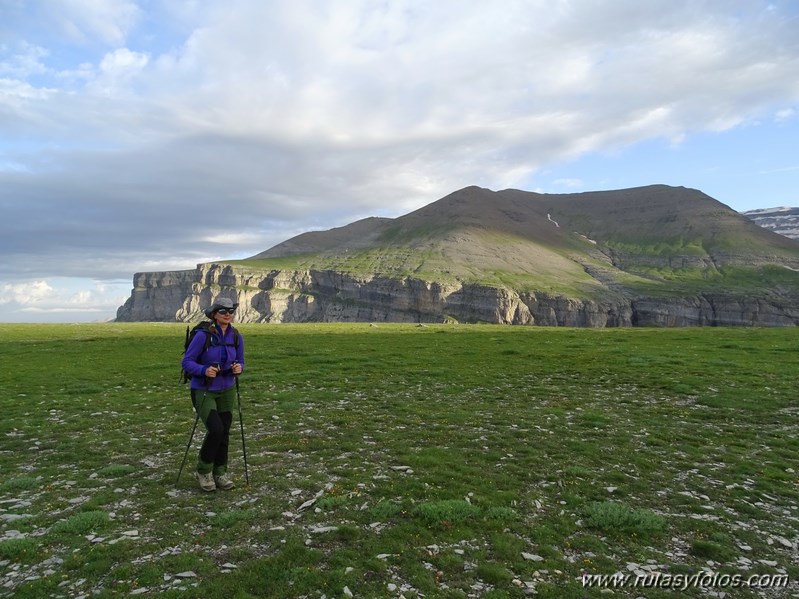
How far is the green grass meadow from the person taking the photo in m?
8.88

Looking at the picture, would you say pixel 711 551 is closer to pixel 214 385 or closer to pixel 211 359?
pixel 214 385

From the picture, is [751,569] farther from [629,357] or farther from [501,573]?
[629,357]

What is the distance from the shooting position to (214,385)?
43.9 ft

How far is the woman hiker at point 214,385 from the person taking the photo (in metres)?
13.0

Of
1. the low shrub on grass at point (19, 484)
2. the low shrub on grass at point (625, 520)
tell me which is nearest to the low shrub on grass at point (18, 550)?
the low shrub on grass at point (19, 484)

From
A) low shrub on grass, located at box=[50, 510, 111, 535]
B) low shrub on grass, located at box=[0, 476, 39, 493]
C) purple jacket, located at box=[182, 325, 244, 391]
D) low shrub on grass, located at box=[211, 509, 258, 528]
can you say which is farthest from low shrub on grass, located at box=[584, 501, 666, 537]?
low shrub on grass, located at box=[0, 476, 39, 493]

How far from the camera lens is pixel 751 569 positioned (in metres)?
9.24

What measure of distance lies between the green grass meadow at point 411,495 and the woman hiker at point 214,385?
721 mm

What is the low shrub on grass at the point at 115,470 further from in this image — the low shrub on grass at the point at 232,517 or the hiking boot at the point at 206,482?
the low shrub on grass at the point at 232,517

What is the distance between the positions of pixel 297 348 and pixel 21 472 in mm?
38892

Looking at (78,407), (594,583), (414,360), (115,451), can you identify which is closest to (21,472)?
(115,451)

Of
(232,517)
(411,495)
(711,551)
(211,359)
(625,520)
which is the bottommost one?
(711,551)

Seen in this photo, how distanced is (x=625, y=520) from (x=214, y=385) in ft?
37.2

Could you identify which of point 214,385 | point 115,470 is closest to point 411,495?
point 214,385
